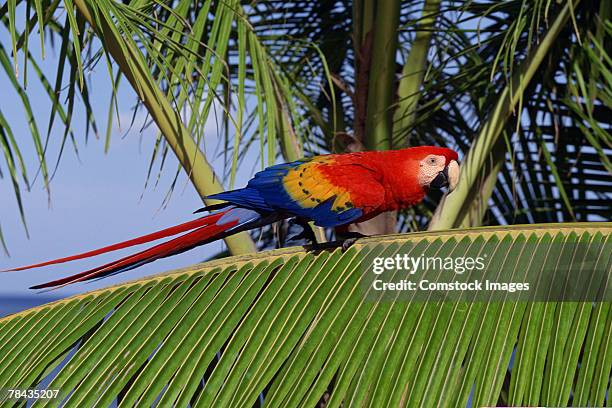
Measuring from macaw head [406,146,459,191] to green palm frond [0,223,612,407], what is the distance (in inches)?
8.6

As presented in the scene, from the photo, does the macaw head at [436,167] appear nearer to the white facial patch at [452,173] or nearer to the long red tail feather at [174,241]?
the white facial patch at [452,173]

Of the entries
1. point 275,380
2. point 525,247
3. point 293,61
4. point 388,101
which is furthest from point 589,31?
point 275,380

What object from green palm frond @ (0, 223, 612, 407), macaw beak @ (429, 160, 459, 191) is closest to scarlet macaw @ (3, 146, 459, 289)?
macaw beak @ (429, 160, 459, 191)

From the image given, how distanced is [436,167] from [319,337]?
47 cm

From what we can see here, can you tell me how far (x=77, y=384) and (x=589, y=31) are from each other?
179 cm

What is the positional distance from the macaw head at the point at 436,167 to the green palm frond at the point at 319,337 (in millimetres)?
A: 218

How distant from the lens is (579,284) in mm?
978

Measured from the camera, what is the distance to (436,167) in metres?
1.30

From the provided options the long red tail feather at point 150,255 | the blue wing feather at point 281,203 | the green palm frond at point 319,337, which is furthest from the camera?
the blue wing feather at point 281,203

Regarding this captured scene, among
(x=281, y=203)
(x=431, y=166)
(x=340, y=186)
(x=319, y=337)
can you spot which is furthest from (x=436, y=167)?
(x=319, y=337)

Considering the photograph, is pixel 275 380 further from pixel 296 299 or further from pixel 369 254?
pixel 369 254

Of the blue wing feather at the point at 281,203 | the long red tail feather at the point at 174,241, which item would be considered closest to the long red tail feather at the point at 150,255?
the long red tail feather at the point at 174,241

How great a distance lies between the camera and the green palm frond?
2.96 ft

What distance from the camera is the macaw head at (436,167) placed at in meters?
1.30
